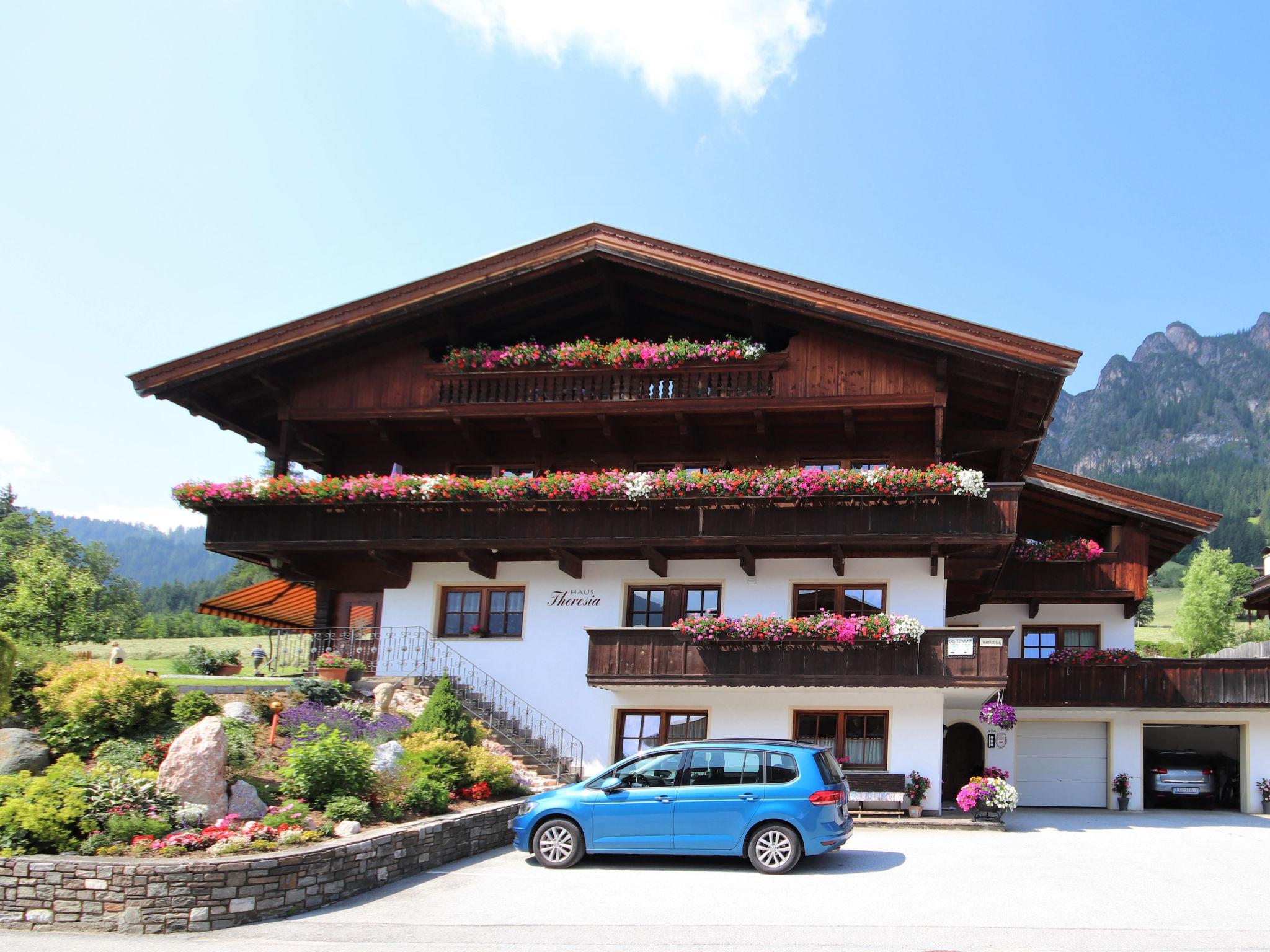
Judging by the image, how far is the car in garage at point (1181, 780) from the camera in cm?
2739

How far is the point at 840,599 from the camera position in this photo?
74.6 feet

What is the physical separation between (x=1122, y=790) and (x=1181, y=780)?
2019mm

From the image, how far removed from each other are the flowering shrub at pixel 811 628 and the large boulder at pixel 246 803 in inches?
359

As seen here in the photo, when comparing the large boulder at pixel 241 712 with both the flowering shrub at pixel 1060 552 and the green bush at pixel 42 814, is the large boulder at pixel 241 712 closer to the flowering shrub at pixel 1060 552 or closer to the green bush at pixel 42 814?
the green bush at pixel 42 814

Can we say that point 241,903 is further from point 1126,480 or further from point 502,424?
point 1126,480

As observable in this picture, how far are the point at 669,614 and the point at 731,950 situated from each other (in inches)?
515

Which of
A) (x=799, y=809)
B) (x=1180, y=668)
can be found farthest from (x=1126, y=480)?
(x=799, y=809)

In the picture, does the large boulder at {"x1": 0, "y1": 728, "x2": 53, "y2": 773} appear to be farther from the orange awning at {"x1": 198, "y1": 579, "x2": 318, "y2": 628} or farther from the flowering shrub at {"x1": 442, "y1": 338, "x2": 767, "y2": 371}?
the flowering shrub at {"x1": 442, "y1": 338, "x2": 767, "y2": 371}

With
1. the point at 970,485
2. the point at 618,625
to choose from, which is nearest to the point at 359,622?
the point at 618,625

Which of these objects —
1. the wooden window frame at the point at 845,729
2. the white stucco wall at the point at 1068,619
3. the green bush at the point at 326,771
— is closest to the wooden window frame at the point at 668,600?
the wooden window frame at the point at 845,729

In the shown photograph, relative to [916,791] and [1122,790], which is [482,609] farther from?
[1122,790]

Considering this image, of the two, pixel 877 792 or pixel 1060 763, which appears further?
pixel 1060 763

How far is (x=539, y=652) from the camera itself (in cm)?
2391

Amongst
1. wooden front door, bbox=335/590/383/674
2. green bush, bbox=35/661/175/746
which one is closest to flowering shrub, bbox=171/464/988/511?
wooden front door, bbox=335/590/383/674
